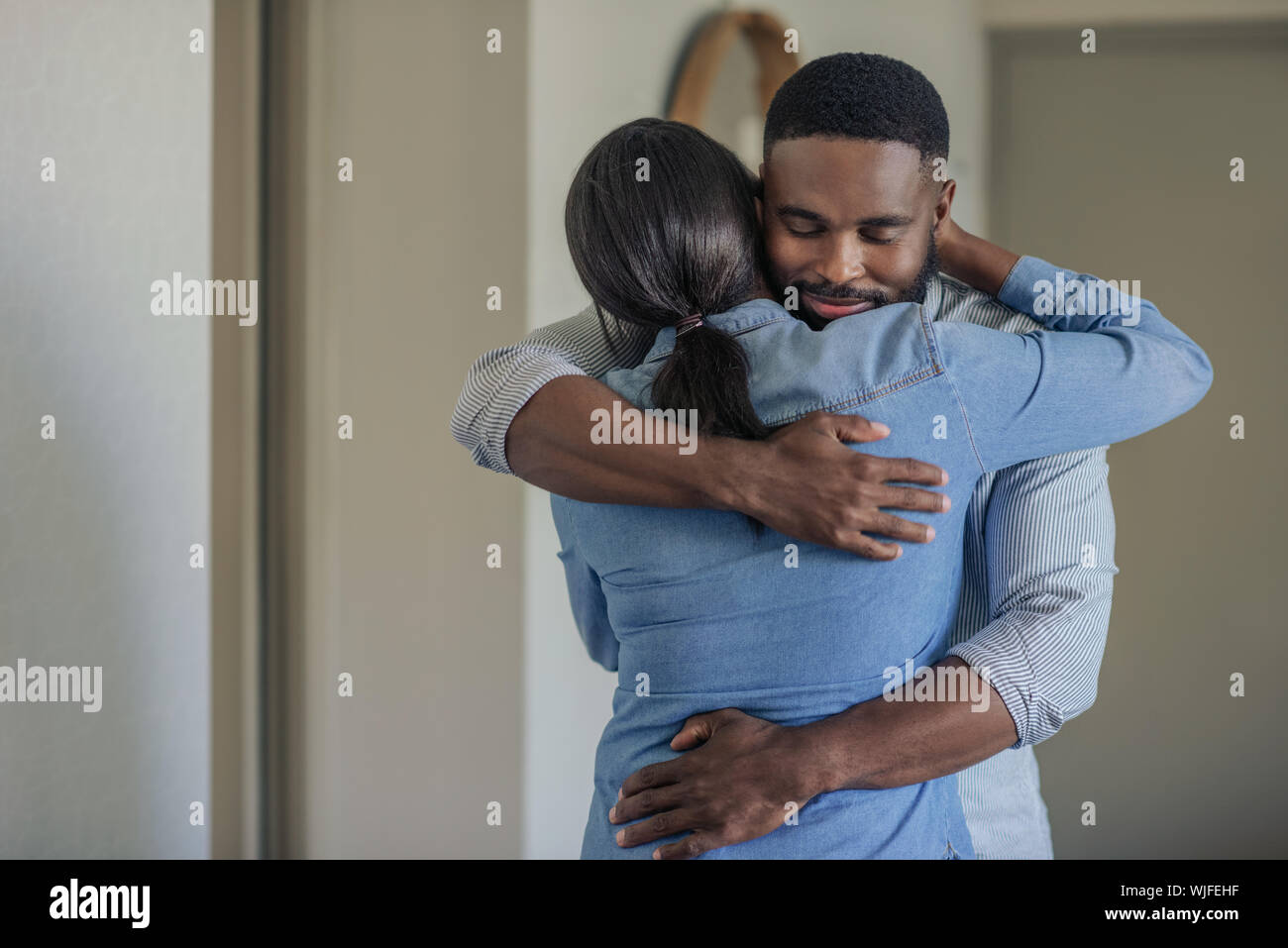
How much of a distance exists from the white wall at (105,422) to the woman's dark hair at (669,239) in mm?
655

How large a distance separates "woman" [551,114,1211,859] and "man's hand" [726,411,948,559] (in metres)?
0.01

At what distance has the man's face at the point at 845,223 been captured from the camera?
2.14 feet

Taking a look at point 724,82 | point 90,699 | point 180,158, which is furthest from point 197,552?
point 724,82

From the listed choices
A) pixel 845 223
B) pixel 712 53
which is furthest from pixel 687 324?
pixel 712 53

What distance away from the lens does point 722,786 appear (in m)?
0.61

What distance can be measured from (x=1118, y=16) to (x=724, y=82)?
72 centimetres

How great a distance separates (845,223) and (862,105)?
76mm

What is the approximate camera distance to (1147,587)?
1.69 m

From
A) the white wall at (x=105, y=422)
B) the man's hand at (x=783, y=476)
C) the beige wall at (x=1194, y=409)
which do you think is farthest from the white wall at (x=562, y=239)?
the man's hand at (x=783, y=476)

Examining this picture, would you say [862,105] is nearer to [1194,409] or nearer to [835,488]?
[835,488]

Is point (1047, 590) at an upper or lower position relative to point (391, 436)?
lower

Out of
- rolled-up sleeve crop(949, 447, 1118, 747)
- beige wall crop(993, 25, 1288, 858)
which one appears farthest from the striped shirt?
beige wall crop(993, 25, 1288, 858)

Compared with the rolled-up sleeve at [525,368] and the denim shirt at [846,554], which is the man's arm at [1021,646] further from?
the rolled-up sleeve at [525,368]

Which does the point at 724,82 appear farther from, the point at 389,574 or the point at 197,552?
the point at 197,552
